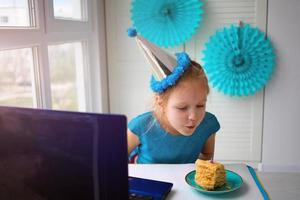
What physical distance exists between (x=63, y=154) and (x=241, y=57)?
1898 millimetres

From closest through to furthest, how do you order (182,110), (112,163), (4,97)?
(112,163) → (182,110) → (4,97)

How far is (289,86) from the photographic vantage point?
237cm

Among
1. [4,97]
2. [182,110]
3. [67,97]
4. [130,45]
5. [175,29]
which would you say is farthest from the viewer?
[130,45]

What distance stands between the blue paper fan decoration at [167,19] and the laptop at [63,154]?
1781mm

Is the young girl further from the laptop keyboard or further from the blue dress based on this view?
the laptop keyboard

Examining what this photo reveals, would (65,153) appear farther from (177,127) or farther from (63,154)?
(177,127)

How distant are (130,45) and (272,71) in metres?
0.96

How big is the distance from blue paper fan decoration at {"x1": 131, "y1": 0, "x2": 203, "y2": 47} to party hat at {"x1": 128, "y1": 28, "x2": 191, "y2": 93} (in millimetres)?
1138

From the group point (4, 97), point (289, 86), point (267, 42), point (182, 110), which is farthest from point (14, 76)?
point (289, 86)

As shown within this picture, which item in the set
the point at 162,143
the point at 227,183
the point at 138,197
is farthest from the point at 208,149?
the point at 138,197

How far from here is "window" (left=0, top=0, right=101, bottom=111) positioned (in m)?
1.44

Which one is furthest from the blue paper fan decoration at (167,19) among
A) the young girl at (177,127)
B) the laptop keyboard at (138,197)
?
the laptop keyboard at (138,197)

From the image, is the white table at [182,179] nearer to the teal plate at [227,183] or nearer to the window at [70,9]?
the teal plate at [227,183]

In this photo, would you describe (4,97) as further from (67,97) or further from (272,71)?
(272,71)
